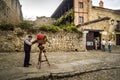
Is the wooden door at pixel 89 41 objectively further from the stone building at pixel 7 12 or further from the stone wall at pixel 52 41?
the stone building at pixel 7 12

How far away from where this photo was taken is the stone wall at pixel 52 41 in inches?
463

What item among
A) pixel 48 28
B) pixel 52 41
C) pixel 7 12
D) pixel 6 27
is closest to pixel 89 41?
pixel 52 41

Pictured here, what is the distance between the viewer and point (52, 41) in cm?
1356

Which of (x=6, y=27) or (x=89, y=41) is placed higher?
(x=6, y=27)

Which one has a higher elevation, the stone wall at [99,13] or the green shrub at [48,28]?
the stone wall at [99,13]

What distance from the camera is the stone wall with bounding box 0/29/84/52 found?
38.6ft

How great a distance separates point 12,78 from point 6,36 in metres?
8.08

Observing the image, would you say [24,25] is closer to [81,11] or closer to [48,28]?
[48,28]

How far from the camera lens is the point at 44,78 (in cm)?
507

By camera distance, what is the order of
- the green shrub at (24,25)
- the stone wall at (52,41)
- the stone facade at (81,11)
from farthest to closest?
the stone facade at (81,11) < the green shrub at (24,25) < the stone wall at (52,41)

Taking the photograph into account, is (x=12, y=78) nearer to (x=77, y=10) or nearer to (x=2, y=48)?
(x=2, y=48)

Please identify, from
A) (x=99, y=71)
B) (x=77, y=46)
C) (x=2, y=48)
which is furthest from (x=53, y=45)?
(x=99, y=71)

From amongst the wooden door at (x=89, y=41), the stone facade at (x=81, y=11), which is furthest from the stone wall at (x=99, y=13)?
the wooden door at (x=89, y=41)

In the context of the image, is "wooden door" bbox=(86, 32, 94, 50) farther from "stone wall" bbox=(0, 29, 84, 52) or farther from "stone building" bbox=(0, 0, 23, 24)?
"stone building" bbox=(0, 0, 23, 24)
